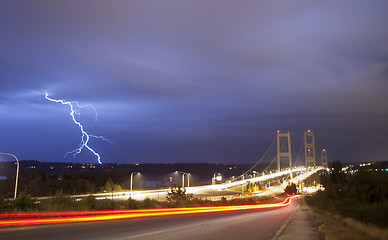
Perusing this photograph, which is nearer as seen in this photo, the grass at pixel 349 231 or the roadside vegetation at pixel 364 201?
the grass at pixel 349 231

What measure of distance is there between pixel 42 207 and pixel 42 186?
72376mm

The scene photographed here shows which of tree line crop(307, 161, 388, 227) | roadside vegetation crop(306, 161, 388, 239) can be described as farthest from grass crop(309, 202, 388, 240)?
tree line crop(307, 161, 388, 227)

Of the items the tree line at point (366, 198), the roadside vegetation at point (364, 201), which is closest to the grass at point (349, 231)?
the roadside vegetation at point (364, 201)

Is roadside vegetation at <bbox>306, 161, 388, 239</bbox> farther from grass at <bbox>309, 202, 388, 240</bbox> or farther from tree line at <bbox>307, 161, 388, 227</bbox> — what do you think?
grass at <bbox>309, 202, 388, 240</bbox>

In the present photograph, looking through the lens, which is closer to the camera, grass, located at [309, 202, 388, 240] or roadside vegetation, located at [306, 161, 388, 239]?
grass, located at [309, 202, 388, 240]

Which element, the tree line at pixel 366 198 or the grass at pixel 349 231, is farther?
the tree line at pixel 366 198

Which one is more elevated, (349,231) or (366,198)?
(366,198)

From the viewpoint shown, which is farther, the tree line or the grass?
the tree line

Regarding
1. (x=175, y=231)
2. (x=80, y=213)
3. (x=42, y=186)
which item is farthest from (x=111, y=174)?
(x=175, y=231)

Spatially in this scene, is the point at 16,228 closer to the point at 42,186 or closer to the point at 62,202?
the point at 62,202

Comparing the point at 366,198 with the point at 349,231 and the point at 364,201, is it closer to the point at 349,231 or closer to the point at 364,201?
the point at 364,201

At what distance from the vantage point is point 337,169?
3869cm

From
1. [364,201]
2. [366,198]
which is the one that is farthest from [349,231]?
[366,198]

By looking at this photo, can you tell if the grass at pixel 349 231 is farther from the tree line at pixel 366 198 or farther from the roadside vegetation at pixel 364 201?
the tree line at pixel 366 198
